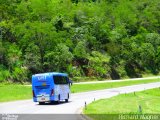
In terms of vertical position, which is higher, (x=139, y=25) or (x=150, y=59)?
(x=139, y=25)

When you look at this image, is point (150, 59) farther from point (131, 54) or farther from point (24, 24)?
point (24, 24)

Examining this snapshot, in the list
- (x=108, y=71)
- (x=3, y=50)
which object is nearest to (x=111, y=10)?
(x=108, y=71)

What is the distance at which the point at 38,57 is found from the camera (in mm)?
65438

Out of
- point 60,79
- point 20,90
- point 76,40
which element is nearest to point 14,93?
point 20,90

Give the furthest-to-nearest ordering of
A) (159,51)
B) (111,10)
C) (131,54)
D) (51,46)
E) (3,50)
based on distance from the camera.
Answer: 1. (111,10)
2. (159,51)
3. (131,54)
4. (51,46)
5. (3,50)

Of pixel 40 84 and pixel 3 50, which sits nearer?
pixel 40 84

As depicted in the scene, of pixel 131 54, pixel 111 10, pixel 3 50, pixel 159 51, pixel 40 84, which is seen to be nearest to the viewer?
pixel 40 84

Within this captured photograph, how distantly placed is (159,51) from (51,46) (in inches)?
1520

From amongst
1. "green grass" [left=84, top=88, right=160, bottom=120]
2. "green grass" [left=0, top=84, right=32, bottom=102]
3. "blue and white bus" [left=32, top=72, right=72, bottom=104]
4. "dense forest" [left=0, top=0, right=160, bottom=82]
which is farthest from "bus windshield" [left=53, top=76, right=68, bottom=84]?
"dense forest" [left=0, top=0, right=160, bottom=82]

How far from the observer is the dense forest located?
64.5 m

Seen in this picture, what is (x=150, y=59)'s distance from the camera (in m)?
95.1

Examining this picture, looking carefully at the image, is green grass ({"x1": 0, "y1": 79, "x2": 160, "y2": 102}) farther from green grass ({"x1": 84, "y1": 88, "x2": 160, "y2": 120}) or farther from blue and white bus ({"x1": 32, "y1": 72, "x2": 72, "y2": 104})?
green grass ({"x1": 84, "y1": 88, "x2": 160, "y2": 120})

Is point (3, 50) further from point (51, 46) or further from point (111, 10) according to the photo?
point (111, 10)

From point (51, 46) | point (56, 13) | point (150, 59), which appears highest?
point (56, 13)
